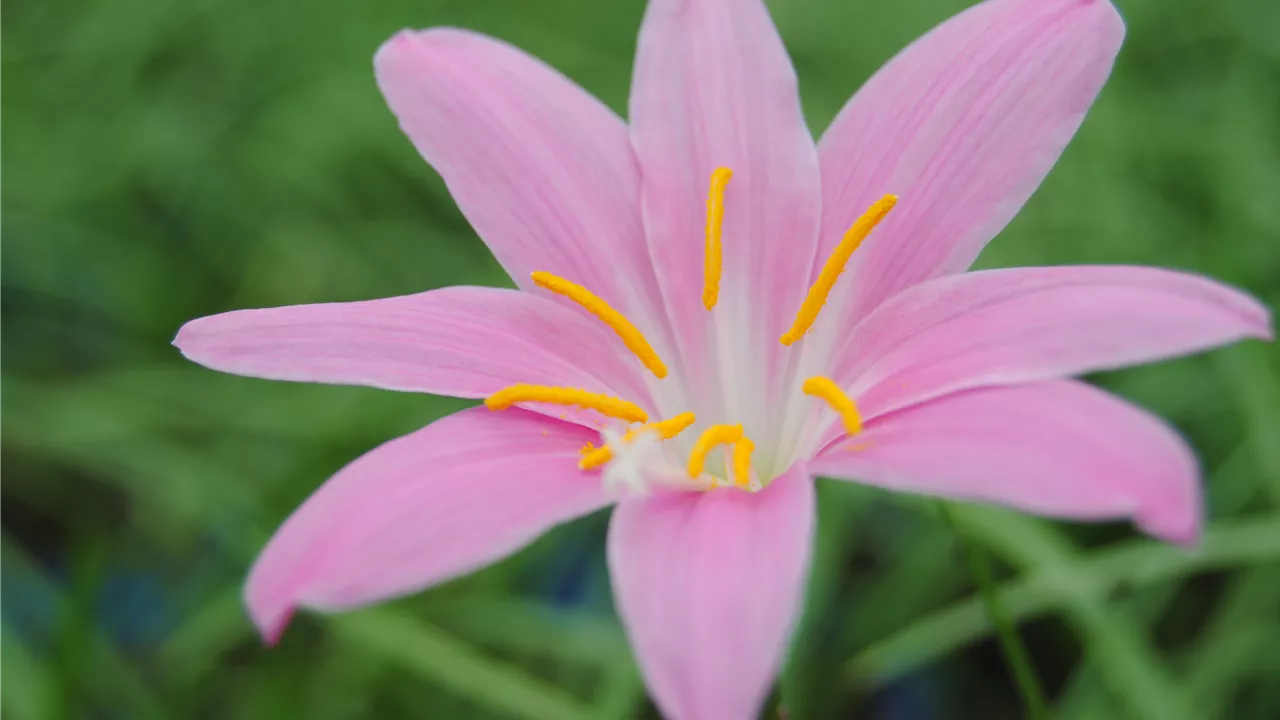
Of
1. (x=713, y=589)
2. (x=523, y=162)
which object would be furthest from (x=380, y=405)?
(x=713, y=589)

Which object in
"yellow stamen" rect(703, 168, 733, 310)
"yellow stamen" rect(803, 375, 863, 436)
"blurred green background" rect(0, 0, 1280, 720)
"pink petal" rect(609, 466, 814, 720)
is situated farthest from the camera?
"blurred green background" rect(0, 0, 1280, 720)

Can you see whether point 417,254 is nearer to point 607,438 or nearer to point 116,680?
point 116,680

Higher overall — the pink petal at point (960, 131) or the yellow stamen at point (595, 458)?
the pink petal at point (960, 131)

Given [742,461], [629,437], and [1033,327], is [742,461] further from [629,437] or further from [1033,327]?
[1033,327]

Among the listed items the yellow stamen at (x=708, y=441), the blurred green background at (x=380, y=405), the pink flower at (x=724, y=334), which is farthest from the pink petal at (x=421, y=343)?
the blurred green background at (x=380, y=405)

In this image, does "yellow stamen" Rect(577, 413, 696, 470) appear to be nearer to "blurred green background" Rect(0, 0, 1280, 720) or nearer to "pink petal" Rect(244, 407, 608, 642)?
"pink petal" Rect(244, 407, 608, 642)

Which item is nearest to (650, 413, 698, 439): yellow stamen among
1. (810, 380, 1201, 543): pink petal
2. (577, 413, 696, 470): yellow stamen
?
(577, 413, 696, 470): yellow stamen

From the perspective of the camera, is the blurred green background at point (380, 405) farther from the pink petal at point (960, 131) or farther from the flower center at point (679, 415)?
the pink petal at point (960, 131)
